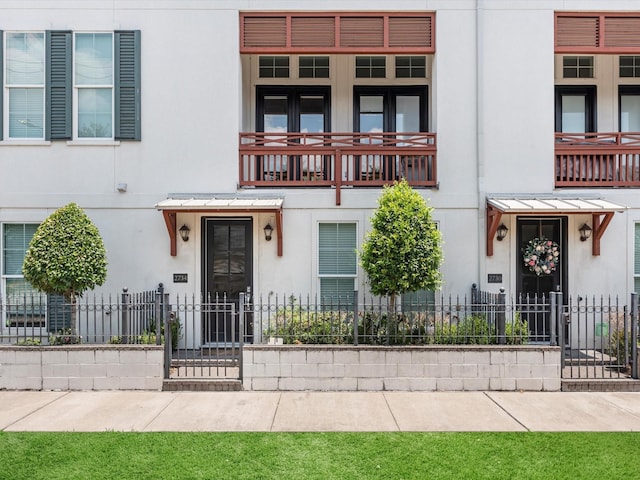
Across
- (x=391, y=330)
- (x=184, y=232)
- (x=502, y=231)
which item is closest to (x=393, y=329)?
(x=391, y=330)

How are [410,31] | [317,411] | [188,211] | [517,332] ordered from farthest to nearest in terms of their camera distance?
1. [410,31]
2. [188,211]
3. [517,332]
4. [317,411]

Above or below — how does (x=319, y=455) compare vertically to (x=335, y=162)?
below

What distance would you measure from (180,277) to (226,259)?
40.1 inches

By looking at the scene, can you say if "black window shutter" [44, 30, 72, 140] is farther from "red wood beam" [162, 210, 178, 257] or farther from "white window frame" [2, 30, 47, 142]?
"red wood beam" [162, 210, 178, 257]

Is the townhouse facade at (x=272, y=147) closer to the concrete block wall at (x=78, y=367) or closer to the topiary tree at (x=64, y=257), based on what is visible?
the topiary tree at (x=64, y=257)

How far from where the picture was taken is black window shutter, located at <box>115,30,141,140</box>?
31.8 ft

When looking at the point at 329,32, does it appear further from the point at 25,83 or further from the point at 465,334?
the point at 465,334

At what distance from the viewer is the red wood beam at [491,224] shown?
9469 mm

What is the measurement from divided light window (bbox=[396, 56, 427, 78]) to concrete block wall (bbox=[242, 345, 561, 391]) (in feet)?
21.7

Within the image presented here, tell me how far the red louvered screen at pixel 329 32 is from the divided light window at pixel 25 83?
4.32m

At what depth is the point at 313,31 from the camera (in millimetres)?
9836

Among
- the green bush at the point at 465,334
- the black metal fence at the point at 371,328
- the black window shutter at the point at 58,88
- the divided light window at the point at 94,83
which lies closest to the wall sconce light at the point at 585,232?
the black metal fence at the point at 371,328

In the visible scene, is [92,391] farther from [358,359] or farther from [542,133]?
[542,133]

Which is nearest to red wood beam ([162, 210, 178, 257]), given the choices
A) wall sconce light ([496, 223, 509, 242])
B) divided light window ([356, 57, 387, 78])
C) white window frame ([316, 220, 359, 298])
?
white window frame ([316, 220, 359, 298])
